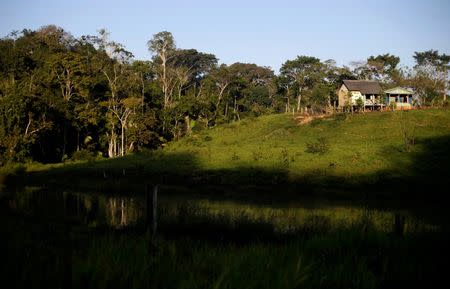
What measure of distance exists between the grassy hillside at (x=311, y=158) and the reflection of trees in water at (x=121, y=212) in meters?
10.7

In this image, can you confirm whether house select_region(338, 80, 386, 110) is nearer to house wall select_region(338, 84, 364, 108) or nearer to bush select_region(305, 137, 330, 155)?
house wall select_region(338, 84, 364, 108)

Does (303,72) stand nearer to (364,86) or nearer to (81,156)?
(364,86)

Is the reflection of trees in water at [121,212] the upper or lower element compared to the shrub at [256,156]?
lower

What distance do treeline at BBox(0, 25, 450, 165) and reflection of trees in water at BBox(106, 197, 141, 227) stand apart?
27.1 meters

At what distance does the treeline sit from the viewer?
5094 cm

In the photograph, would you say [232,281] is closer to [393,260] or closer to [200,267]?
[200,267]

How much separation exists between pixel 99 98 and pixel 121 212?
47.9 meters

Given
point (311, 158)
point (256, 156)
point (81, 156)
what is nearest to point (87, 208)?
point (256, 156)

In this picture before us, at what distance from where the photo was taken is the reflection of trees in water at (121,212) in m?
17.4

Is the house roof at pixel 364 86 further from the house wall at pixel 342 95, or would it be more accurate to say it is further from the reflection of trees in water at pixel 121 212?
the reflection of trees in water at pixel 121 212

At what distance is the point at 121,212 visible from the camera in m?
21.1

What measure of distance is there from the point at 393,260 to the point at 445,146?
36158 millimetres

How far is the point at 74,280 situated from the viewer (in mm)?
5602

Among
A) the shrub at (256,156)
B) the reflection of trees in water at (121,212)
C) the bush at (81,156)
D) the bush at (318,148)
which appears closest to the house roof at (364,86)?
the bush at (318,148)
